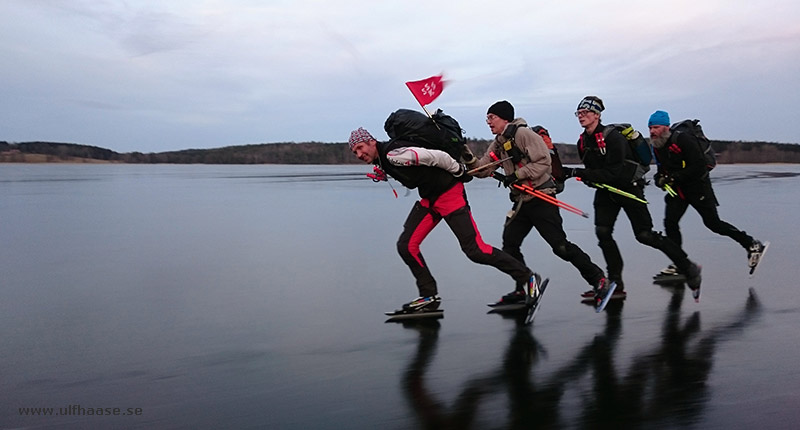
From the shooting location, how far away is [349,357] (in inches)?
184

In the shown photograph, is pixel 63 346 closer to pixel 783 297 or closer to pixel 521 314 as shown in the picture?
pixel 521 314

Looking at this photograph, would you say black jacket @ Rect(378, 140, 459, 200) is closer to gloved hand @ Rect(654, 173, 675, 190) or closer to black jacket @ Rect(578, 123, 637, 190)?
black jacket @ Rect(578, 123, 637, 190)

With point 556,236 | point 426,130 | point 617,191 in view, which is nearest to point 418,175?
point 426,130

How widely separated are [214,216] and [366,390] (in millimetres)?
11497

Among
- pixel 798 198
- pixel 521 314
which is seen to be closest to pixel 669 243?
pixel 521 314

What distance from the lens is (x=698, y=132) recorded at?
7430 mm

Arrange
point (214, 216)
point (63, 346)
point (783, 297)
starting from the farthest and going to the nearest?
point (214, 216)
point (783, 297)
point (63, 346)

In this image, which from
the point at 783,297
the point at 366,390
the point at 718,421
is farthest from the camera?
the point at 783,297

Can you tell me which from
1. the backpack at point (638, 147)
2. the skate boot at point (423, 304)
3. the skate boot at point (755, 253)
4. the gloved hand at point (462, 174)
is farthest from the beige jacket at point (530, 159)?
the skate boot at point (755, 253)

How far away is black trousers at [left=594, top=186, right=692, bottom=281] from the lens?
21.1 feet

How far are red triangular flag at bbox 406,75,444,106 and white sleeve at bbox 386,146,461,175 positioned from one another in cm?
53

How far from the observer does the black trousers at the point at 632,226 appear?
644cm

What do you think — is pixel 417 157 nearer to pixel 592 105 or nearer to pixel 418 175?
pixel 418 175

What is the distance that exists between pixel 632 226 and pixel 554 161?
991 millimetres
